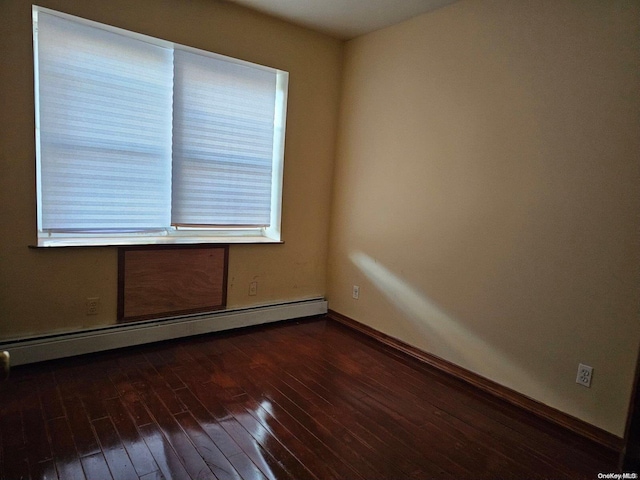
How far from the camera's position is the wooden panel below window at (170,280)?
2859 mm

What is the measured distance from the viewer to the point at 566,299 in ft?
7.38

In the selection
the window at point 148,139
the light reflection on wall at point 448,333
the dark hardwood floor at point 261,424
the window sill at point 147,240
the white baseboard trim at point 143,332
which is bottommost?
the dark hardwood floor at point 261,424

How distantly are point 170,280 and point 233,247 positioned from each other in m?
0.57

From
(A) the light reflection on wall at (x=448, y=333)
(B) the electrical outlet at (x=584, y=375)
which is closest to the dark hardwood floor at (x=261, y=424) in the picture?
(A) the light reflection on wall at (x=448, y=333)

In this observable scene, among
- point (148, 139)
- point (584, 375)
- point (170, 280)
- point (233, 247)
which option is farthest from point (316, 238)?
point (584, 375)

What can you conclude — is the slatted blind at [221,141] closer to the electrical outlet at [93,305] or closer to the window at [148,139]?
the window at [148,139]

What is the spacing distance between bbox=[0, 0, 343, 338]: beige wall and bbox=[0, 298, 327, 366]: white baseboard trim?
73mm

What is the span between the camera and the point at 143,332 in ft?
9.60

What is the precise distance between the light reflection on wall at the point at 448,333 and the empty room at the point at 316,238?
0.02 metres

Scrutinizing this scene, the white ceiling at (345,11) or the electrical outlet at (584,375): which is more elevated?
the white ceiling at (345,11)

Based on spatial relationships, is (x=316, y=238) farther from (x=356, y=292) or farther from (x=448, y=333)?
(x=448, y=333)

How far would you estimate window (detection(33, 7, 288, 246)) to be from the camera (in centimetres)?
254

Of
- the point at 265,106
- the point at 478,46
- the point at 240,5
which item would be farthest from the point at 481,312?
the point at 240,5

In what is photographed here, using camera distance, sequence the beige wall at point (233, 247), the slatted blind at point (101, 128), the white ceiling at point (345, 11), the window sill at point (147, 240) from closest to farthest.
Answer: the beige wall at point (233, 247)
the slatted blind at point (101, 128)
the window sill at point (147, 240)
the white ceiling at point (345, 11)
